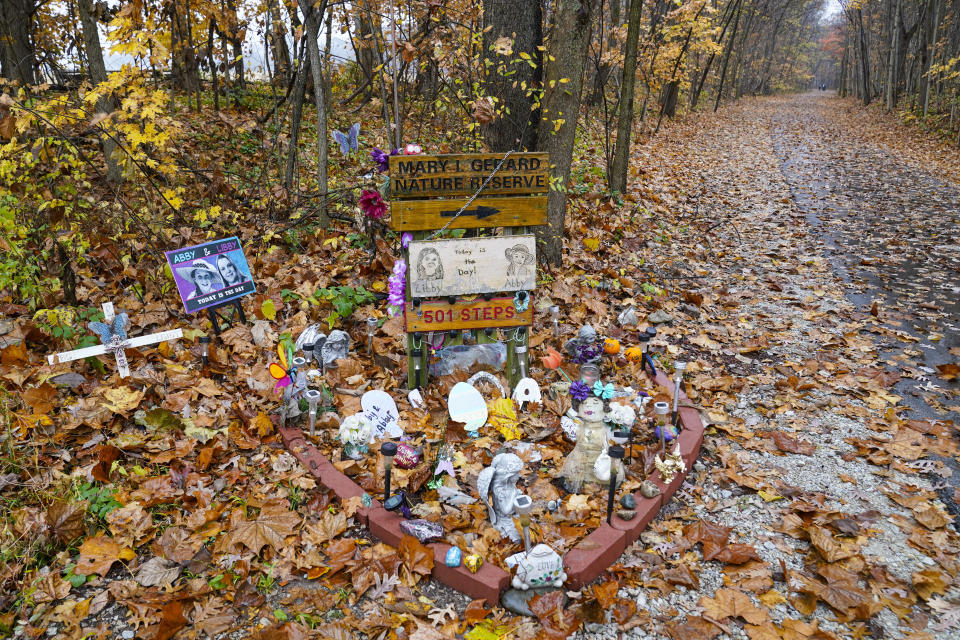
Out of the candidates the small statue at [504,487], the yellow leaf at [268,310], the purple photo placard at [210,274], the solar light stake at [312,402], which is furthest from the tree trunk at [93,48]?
the small statue at [504,487]

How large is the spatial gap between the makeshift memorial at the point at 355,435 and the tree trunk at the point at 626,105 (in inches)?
316

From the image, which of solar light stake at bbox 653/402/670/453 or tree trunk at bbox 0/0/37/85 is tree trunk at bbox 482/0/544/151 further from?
tree trunk at bbox 0/0/37/85

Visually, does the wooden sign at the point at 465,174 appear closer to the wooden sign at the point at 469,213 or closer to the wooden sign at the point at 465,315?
the wooden sign at the point at 469,213

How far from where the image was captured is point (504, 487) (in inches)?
122

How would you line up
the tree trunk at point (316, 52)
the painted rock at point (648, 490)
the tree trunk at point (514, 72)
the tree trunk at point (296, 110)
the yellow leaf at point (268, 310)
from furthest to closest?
1. the tree trunk at point (296, 110)
2. the tree trunk at point (514, 72)
3. the tree trunk at point (316, 52)
4. the yellow leaf at point (268, 310)
5. the painted rock at point (648, 490)

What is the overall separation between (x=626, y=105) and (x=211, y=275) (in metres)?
8.23

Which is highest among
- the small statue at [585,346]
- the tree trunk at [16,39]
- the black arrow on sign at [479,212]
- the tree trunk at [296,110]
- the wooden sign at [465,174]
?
the tree trunk at [16,39]

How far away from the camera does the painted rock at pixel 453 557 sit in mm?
2898

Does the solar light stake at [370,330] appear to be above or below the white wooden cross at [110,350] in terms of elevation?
below

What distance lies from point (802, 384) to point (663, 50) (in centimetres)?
1718

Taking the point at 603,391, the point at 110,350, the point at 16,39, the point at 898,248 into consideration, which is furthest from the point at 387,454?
the point at 898,248

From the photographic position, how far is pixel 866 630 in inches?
108

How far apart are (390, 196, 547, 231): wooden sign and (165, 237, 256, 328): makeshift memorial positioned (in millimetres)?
1536

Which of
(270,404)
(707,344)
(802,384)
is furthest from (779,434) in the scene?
(270,404)
